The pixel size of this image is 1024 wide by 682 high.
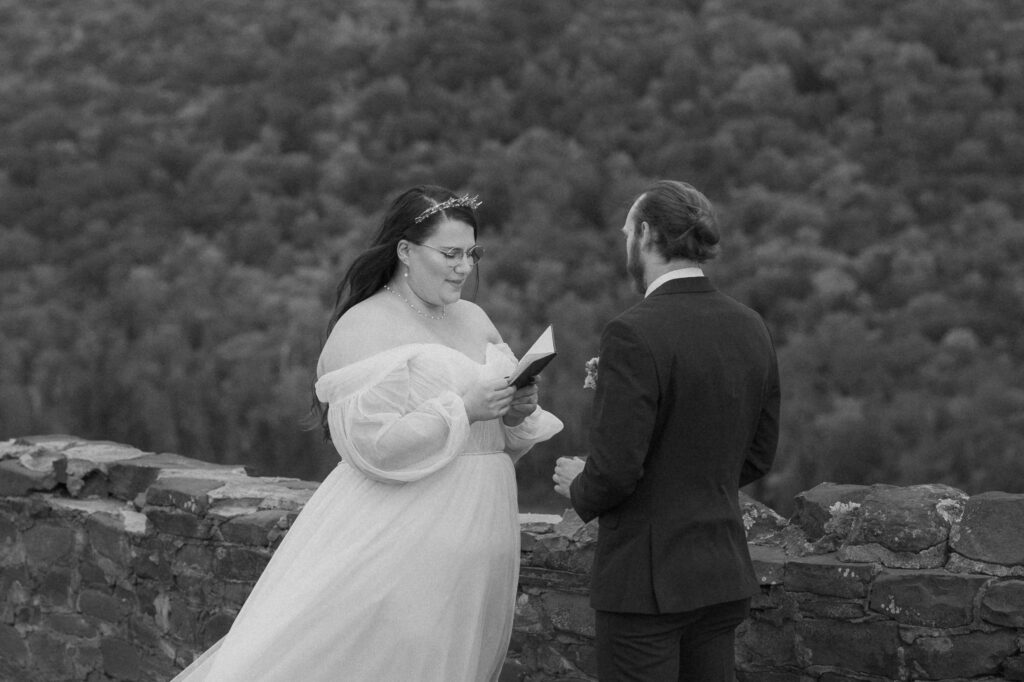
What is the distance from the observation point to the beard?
9.51 ft

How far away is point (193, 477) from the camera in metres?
5.20

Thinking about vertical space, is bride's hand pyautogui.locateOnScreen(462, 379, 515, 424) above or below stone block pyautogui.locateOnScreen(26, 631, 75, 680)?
above

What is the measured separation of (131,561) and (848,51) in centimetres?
1547

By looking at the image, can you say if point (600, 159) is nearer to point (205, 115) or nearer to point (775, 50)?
point (775, 50)

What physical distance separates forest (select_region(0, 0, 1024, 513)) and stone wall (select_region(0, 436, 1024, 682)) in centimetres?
695

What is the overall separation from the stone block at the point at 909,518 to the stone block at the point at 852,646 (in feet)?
0.75

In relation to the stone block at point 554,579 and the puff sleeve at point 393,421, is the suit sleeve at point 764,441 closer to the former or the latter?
the puff sleeve at point 393,421

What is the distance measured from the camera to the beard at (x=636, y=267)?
2898mm

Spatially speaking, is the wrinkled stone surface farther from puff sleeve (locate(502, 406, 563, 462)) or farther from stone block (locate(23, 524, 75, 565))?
stone block (locate(23, 524, 75, 565))

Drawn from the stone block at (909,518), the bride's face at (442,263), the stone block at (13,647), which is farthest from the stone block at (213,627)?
the stone block at (909,518)

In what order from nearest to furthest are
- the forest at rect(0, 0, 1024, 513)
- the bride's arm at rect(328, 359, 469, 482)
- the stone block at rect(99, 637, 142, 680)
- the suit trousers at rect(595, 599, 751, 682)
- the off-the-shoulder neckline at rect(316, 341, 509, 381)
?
the suit trousers at rect(595, 599, 751, 682) → the bride's arm at rect(328, 359, 469, 482) → the off-the-shoulder neckline at rect(316, 341, 509, 381) → the stone block at rect(99, 637, 142, 680) → the forest at rect(0, 0, 1024, 513)

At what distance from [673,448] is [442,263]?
0.94 m

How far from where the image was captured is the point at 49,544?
18.0 ft

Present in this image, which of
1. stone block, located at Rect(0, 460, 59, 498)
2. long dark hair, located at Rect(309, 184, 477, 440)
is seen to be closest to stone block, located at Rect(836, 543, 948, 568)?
long dark hair, located at Rect(309, 184, 477, 440)
